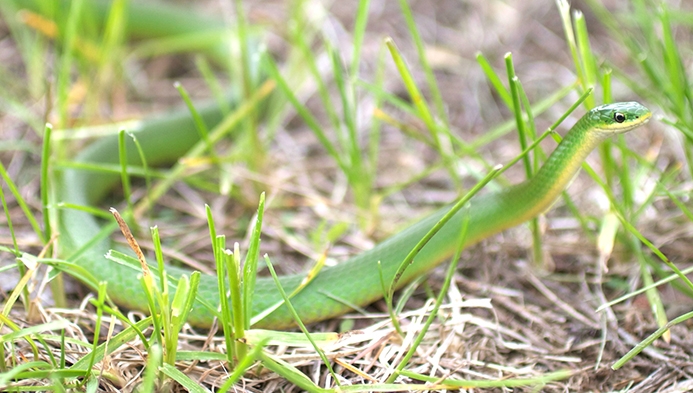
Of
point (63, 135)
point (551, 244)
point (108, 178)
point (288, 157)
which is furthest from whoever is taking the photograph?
point (288, 157)

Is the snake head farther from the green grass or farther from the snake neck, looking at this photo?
the green grass

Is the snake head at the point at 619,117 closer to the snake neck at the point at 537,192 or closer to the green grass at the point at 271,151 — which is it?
the snake neck at the point at 537,192

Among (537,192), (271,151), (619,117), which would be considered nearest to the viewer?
(619,117)

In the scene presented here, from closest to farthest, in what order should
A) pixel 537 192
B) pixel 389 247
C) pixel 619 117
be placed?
pixel 619 117
pixel 537 192
pixel 389 247

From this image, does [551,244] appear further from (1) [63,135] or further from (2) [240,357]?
(1) [63,135]

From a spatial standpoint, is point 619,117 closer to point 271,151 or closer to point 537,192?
point 537,192

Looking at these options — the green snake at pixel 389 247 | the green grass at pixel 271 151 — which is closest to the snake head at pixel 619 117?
the green snake at pixel 389 247

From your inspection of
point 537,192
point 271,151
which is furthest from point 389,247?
point 271,151

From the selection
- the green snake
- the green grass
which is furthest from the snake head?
the green grass

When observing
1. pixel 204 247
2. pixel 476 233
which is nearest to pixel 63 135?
pixel 204 247
